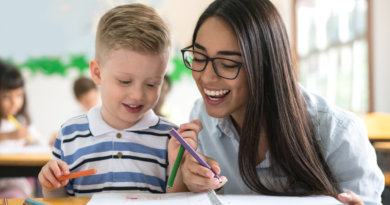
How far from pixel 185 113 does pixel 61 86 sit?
58.3 inches

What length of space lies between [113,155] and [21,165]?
1299 mm

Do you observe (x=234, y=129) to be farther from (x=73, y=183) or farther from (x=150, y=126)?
(x=73, y=183)

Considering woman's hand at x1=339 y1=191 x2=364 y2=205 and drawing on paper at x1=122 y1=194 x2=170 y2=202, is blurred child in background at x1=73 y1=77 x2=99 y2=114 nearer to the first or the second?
drawing on paper at x1=122 y1=194 x2=170 y2=202

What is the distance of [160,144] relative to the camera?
3.58ft

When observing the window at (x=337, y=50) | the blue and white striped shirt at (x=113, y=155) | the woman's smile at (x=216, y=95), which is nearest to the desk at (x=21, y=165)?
the blue and white striped shirt at (x=113, y=155)

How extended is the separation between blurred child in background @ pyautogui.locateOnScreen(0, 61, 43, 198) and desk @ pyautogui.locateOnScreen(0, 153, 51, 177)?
2.84ft

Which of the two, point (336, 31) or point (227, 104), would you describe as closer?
point (227, 104)

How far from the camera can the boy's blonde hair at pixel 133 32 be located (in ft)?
3.27

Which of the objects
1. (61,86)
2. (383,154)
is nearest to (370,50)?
(383,154)

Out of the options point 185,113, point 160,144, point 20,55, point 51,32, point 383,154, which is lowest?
point 383,154

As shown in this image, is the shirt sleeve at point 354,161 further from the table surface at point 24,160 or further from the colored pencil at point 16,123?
the colored pencil at point 16,123

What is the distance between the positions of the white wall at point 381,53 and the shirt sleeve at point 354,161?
13.5 ft

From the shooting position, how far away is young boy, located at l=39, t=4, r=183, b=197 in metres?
1.00

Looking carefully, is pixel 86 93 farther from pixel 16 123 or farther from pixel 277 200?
pixel 277 200
